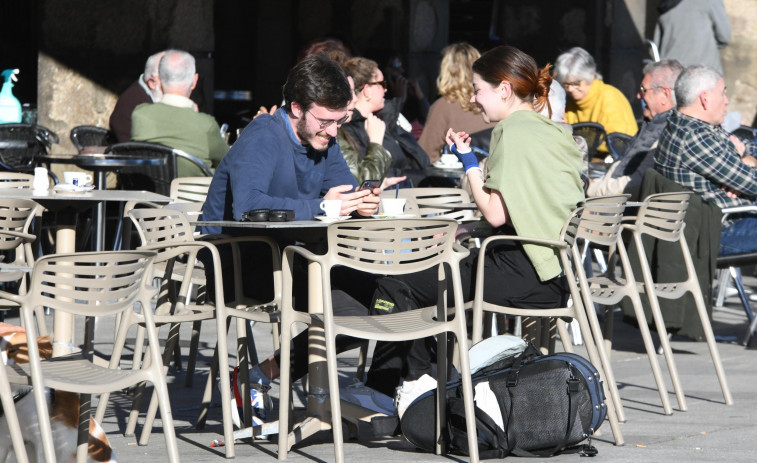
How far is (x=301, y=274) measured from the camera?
507 cm

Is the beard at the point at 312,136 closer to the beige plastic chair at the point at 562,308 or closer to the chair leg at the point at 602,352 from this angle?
the beige plastic chair at the point at 562,308

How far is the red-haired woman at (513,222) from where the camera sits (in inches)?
193

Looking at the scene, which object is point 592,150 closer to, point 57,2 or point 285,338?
point 57,2

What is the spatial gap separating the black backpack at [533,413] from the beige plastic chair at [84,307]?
3.81 feet

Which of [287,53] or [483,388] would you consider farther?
[287,53]

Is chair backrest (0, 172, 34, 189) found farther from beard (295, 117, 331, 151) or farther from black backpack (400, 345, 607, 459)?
black backpack (400, 345, 607, 459)

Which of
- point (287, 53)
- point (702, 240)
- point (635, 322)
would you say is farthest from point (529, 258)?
point (287, 53)

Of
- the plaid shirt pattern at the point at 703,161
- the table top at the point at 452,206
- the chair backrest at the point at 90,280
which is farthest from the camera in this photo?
the plaid shirt pattern at the point at 703,161

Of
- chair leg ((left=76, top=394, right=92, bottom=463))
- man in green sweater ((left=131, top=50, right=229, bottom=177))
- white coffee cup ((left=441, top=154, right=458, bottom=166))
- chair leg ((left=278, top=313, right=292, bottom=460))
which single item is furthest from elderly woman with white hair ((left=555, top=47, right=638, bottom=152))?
chair leg ((left=76, top=394, right=92, bottom=463))

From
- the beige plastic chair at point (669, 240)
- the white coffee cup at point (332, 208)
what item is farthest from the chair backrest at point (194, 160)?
the white coffee cup at point (332, 208)

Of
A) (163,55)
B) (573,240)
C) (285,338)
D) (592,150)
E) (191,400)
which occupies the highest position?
(163,55)

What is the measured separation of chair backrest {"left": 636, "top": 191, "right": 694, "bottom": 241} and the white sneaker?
160 centimetres

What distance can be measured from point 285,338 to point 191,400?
54.3 inches

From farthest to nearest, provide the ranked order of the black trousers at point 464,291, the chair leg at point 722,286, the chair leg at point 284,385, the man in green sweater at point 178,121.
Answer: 1. the chair leg at point 722,286
2. the man in green sweater at point 178,121
3. the black trousers at point 464,291
4. the chair leg at point 284,385
